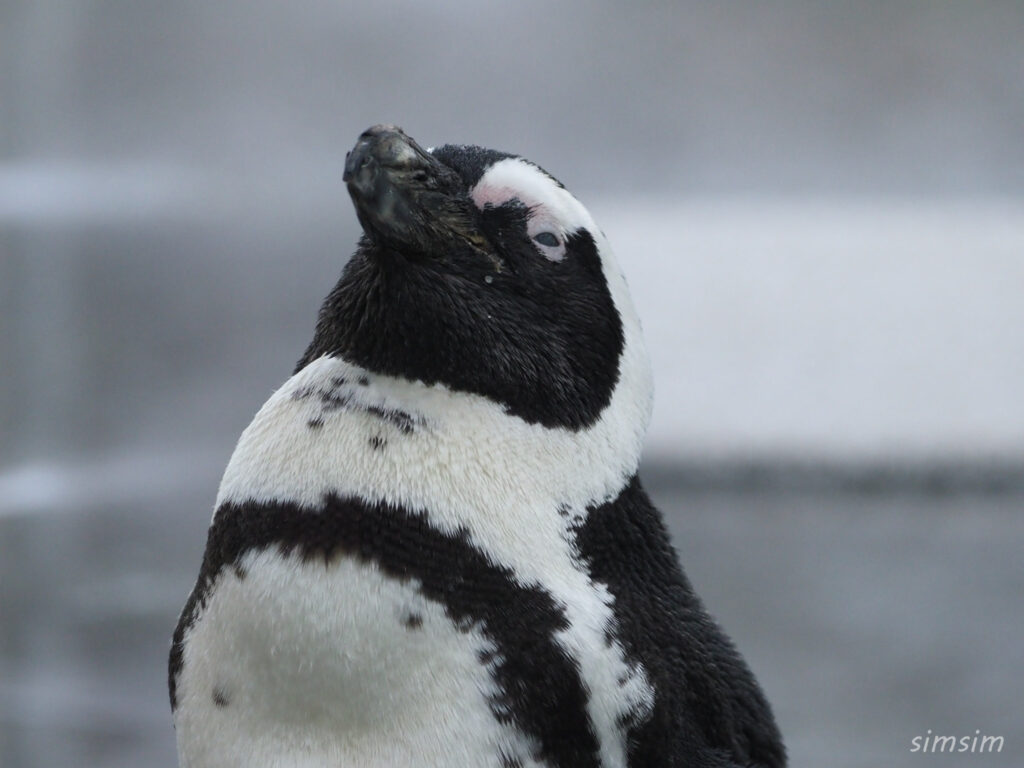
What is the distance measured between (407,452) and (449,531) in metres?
0.04

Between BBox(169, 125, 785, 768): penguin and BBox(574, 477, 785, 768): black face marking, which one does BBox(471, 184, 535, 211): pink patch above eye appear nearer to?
BBox(169, 125, 785, 768): penguin

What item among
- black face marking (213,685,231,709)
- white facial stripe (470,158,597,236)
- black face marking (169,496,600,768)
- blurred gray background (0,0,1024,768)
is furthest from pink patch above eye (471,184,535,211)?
blurred gray background (0,0,1024,768)

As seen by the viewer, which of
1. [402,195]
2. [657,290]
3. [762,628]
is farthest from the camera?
[657,290]

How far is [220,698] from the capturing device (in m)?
0.64

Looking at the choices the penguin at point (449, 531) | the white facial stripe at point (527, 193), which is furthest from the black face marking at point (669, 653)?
the white facial stripe at point (527, 193)

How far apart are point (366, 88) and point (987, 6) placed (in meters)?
1.02

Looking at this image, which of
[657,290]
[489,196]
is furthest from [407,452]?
[657,290]

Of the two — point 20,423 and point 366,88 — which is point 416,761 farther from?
point 366,88

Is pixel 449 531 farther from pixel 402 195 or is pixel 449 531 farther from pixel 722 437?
pixel 722 437

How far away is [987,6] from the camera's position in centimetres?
204

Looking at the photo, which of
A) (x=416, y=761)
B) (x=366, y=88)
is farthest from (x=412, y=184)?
(x=366, y=88)

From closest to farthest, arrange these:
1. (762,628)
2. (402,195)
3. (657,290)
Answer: (402,195), (762,628), (657,290)

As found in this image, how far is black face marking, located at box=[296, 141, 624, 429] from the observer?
62 cm

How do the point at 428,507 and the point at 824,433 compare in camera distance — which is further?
the point at 824,433
